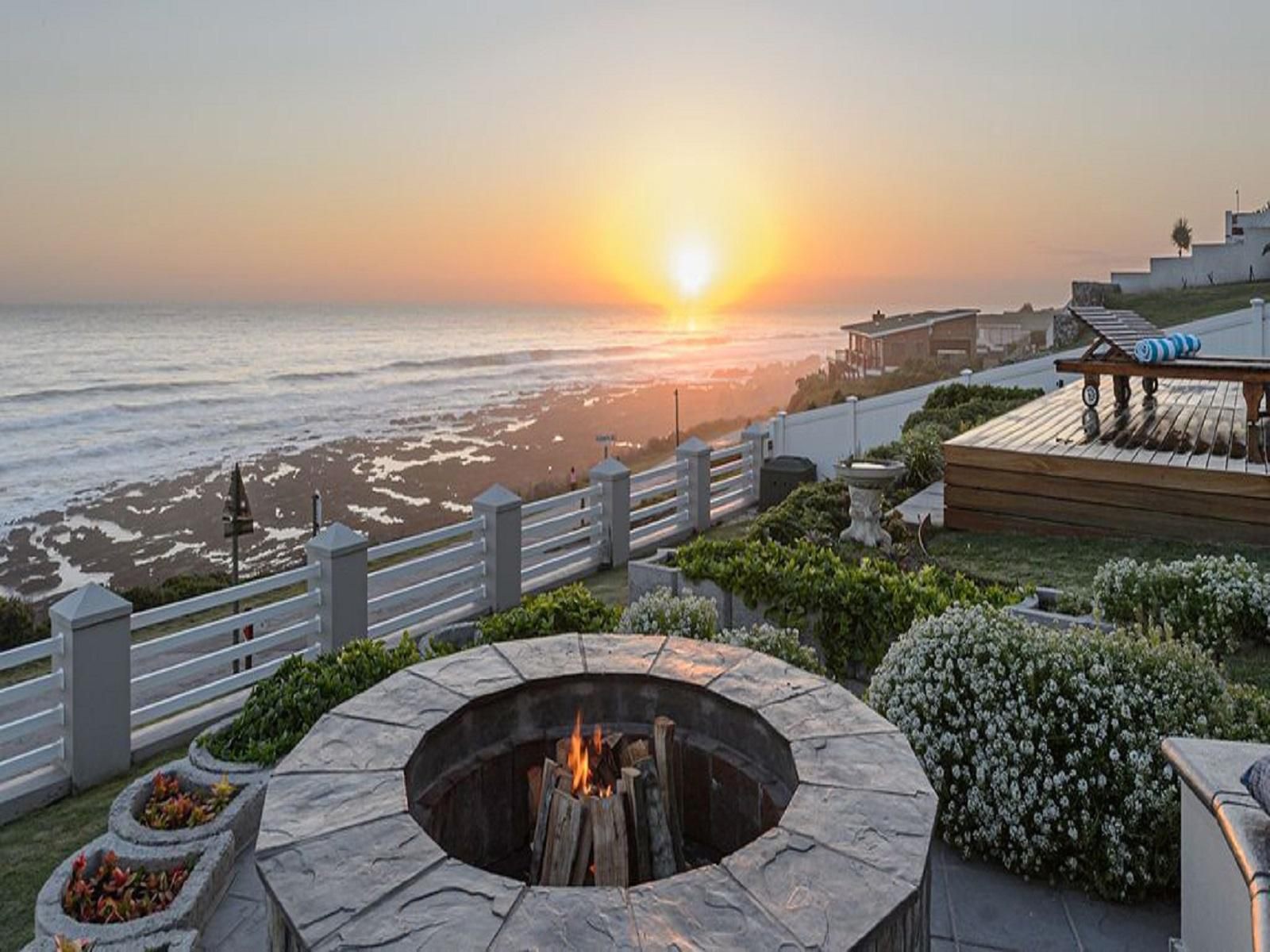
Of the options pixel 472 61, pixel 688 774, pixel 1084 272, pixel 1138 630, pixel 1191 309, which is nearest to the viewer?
pixel 688 774

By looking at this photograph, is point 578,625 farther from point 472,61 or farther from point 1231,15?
point 1231,15

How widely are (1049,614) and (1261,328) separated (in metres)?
16.1

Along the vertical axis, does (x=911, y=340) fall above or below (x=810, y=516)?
above

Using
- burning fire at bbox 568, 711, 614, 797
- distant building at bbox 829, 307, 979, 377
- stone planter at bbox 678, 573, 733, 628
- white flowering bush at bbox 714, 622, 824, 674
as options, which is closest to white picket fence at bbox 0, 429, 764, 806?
stone planter at bbox 678, 573, 733, 628

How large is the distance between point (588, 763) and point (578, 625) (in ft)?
8.02

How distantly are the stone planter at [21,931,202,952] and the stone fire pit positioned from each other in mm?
873

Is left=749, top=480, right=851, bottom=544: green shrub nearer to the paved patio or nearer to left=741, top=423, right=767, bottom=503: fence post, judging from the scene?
left=741, top=423, right=767, bottom=503: fence post

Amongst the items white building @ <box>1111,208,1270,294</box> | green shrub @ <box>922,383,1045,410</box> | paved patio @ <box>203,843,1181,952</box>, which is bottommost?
paved patio @ <box>203,843,1181,952</box>

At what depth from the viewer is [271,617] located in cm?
679

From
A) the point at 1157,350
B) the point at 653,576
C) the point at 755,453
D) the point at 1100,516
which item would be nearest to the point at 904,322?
the point at 755,453

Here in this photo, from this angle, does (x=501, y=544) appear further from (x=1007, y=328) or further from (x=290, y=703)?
(x=1007, y=328)

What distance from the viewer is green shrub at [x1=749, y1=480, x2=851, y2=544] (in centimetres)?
882

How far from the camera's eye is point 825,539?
28.7 feet

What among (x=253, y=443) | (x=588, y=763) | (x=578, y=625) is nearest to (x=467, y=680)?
(x=588, y=763)
